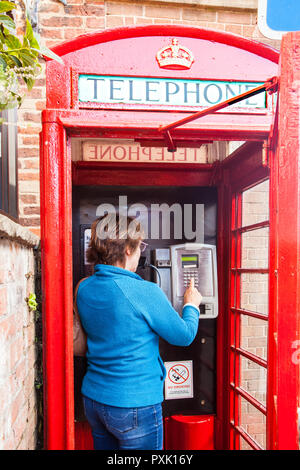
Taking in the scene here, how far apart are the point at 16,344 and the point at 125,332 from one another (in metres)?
0.48

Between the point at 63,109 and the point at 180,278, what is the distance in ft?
4.14

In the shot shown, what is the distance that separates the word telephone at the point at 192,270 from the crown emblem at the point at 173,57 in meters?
1.12

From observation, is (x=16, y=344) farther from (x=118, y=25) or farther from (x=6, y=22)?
A: (x=118, y=25)

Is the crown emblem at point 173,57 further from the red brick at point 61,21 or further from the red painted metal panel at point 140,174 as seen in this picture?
the red brick at point 61,21

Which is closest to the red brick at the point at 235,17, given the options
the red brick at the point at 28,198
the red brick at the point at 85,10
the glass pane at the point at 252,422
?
the red brick at the point at 85,10

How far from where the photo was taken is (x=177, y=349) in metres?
2.46

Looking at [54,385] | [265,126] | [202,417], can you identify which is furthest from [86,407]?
[265,126]

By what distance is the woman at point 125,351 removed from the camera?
1.64 meters

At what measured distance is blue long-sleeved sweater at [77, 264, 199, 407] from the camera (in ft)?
5.38

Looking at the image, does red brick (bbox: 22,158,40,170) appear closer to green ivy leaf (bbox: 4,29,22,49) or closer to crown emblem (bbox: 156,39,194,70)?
crown emblem (bbox: 156,39,194,70)

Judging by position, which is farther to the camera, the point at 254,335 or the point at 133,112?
the point at 254,335

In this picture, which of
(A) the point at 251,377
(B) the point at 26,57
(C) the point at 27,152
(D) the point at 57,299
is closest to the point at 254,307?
(A) the point at 251,377

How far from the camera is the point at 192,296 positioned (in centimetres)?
213

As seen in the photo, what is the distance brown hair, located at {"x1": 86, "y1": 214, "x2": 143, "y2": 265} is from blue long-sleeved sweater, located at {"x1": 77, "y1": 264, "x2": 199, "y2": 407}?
0.09 metres
